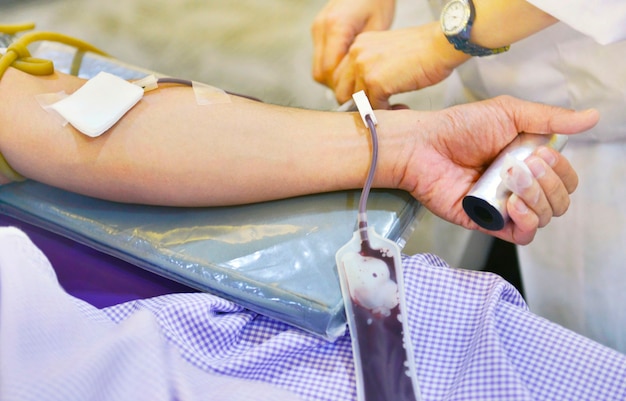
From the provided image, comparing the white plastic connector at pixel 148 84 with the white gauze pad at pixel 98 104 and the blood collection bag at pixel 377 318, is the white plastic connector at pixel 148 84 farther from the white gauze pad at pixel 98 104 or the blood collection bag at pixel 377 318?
the blood collection bag at pixel 377 318

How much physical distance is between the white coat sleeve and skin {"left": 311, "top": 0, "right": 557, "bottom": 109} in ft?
0.12

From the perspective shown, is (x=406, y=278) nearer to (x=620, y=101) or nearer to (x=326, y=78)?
(x=620, y=101)

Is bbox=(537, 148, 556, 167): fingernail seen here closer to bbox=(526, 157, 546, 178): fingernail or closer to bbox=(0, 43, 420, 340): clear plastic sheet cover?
bbox=(526, 157, 546, 178): fingernail

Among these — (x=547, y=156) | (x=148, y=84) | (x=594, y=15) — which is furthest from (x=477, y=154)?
(x=148, y=84)

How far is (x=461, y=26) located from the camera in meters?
0.76

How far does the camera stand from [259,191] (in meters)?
0.75

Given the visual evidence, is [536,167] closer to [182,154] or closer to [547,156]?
[547,156]

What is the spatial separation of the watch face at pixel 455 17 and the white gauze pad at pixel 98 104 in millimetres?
421

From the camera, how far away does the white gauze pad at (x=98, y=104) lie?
0.73m

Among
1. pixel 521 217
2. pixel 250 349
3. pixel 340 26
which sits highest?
pixel 340 26

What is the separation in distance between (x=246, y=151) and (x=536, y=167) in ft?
1.17

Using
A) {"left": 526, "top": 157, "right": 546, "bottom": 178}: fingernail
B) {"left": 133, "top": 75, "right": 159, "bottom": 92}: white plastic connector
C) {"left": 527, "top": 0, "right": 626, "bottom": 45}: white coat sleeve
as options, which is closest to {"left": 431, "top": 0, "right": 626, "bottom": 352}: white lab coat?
{"left": 527, "top": 0, "right": 626, "bottom": 45}: white coat sleeve

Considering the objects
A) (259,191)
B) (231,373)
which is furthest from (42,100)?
(231,373)

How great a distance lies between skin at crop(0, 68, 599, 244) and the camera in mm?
739
